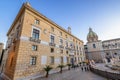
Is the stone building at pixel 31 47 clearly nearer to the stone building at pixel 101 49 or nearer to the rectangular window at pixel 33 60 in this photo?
the rectangular window at pixel 33 60

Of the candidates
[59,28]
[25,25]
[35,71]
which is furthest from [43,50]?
[59,28]

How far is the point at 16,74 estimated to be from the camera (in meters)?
9.47

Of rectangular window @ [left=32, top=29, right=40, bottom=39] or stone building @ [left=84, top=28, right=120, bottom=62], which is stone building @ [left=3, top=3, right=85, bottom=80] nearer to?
rectangular window @ [left=32, top=29, right=40, bottom=39]

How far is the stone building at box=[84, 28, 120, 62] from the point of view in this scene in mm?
34725

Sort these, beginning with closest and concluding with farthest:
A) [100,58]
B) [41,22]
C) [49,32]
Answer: [41,22] → [49,32] → [100,58]

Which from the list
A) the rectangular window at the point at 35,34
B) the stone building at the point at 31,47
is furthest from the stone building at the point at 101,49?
the rectangular window at the point at 35,34

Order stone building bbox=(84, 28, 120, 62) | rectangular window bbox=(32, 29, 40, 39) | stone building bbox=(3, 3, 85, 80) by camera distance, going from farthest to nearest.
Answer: stone building bbox=(84, 28, 120, 62) → rectangular window bbox=(32, 29, 40, 39) → stone building bbox=(3, 3, 85, 80)

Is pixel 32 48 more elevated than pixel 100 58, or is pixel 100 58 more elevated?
pixel 32 48

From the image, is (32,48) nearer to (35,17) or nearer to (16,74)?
Answer: (16,74)

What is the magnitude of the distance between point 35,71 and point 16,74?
290 centimetres

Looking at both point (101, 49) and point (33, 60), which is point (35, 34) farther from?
point (101, 49)

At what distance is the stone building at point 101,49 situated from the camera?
34725mm

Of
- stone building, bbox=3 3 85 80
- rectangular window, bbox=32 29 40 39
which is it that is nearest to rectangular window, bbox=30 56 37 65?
stone building, bbox=3 3 85 80

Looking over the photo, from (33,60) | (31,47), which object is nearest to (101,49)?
(33,60)
